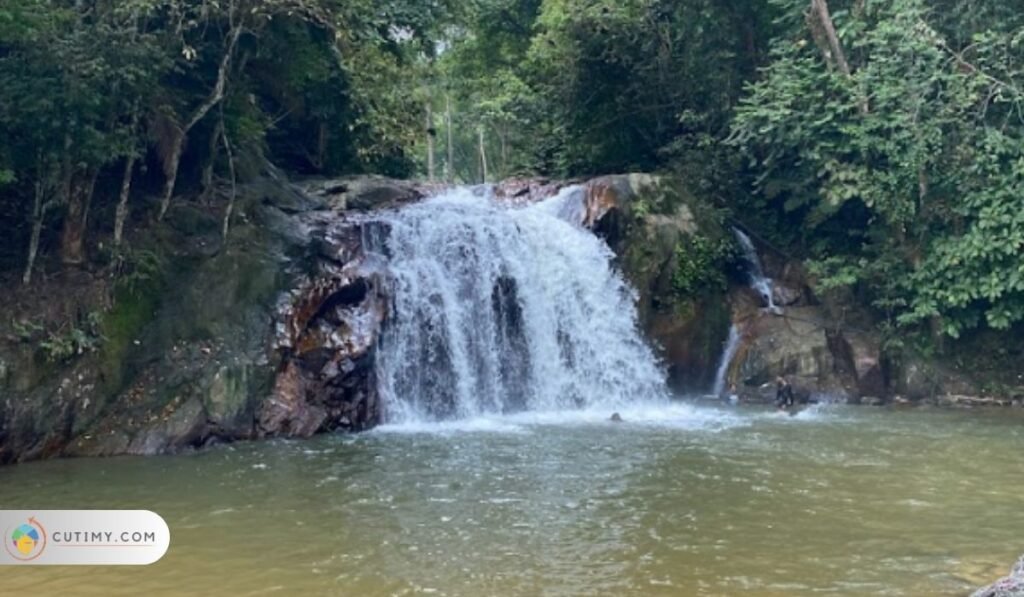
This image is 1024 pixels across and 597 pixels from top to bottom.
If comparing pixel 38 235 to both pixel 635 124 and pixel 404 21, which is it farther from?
pixel 635 124

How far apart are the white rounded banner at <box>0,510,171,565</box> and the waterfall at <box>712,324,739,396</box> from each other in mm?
10964

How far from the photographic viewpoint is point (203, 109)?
1304 centimetres

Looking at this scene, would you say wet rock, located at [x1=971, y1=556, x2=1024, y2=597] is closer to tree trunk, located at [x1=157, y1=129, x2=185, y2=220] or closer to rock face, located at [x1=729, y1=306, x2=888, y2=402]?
rock face, located at [x1=729, y1=306, x2=888, y2=402]

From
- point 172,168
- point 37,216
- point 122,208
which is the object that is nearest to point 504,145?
point 172,168

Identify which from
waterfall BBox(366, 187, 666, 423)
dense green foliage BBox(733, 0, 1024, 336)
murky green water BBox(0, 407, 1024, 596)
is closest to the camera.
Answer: murky green water BBox(0, 407, 1024, 596)

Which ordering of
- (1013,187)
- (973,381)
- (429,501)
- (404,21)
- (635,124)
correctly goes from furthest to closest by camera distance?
1. (635,124)
2. (404,21)
3. (973,381)
4. (1013,187)
5. (429,501)

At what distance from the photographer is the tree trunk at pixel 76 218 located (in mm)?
12297

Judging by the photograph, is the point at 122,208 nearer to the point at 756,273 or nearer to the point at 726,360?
the point at 726,360

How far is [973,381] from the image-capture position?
15852mm

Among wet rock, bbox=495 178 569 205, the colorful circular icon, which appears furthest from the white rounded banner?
wet rock, bbox=495 178 569 205

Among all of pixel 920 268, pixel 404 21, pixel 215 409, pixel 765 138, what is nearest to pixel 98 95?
pixel 215 409

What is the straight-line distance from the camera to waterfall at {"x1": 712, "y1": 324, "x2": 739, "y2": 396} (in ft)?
53.3

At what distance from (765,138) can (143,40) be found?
10514 mm

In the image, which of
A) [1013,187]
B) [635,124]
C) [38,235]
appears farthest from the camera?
[635,124]
